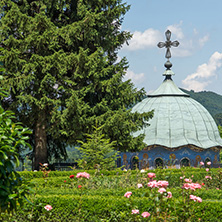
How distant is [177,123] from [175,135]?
1.05 metres

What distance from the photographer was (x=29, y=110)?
57.8 ft

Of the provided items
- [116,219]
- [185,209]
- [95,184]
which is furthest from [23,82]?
[185,209]

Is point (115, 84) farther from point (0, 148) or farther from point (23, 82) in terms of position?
point (0, 148)

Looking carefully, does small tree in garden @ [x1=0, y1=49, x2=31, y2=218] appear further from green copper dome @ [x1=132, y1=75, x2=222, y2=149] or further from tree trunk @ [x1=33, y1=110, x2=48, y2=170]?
green copper dome @ [x1=132, y1=75, x2=222, y2=149]

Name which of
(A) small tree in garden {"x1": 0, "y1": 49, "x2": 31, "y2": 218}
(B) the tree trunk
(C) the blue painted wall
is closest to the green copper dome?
(C) the blue painted wall

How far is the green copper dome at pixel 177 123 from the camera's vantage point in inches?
997

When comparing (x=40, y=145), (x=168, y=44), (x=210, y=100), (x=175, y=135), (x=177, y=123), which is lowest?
Result: (x=40, y=145)

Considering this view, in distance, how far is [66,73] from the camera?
17406 millimetres

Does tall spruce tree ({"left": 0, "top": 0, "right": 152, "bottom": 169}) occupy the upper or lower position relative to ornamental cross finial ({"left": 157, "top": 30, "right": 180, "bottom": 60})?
lower

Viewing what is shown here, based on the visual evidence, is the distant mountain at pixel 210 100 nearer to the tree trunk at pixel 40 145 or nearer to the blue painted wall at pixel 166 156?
the blue painted wall at pixel 166 156

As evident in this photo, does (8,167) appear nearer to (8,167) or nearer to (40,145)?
(8,167)

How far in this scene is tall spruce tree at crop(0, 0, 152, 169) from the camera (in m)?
16.8

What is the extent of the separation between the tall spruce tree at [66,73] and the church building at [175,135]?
6.47 m

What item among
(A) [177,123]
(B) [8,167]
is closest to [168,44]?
(A) [177,123]
